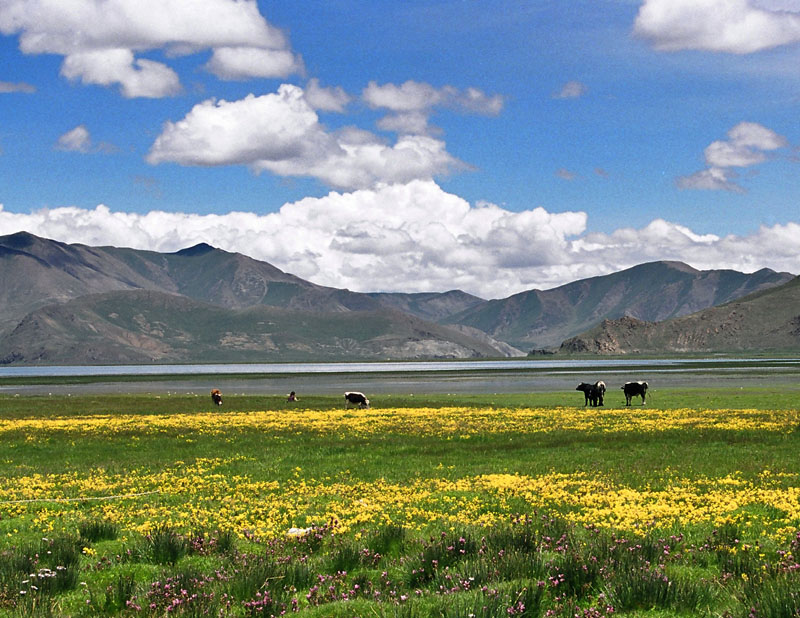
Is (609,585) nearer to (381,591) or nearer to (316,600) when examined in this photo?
(381,591)

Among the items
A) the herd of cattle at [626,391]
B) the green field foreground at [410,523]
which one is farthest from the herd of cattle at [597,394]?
the green field foreground at [410,523]

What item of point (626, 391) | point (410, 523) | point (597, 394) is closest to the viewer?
point (410, 523)

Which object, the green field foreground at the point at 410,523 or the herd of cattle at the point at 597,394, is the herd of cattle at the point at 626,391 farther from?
the green field foreground at the point at 410,523

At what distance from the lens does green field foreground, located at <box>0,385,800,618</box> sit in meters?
12.8

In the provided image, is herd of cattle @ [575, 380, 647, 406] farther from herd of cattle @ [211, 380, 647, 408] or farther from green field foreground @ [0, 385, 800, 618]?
green field foreground @ [0, 385, 800, 618]

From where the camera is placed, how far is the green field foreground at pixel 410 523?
42.1 ft

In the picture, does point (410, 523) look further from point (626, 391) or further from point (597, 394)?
point (626, 391)

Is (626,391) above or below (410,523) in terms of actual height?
above

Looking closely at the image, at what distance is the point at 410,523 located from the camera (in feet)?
64.6

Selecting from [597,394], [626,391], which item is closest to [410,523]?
[597,394]

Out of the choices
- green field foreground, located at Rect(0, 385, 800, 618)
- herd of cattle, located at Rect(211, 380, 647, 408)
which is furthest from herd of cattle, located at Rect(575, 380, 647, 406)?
green field foreground, located at Rect(0, 385, 800, 618)

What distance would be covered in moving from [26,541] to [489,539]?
416 inches

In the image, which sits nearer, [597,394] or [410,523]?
[410,523]

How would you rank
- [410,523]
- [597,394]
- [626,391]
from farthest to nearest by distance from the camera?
1. [597,394]
2. [626,391]
3. [410,523]
